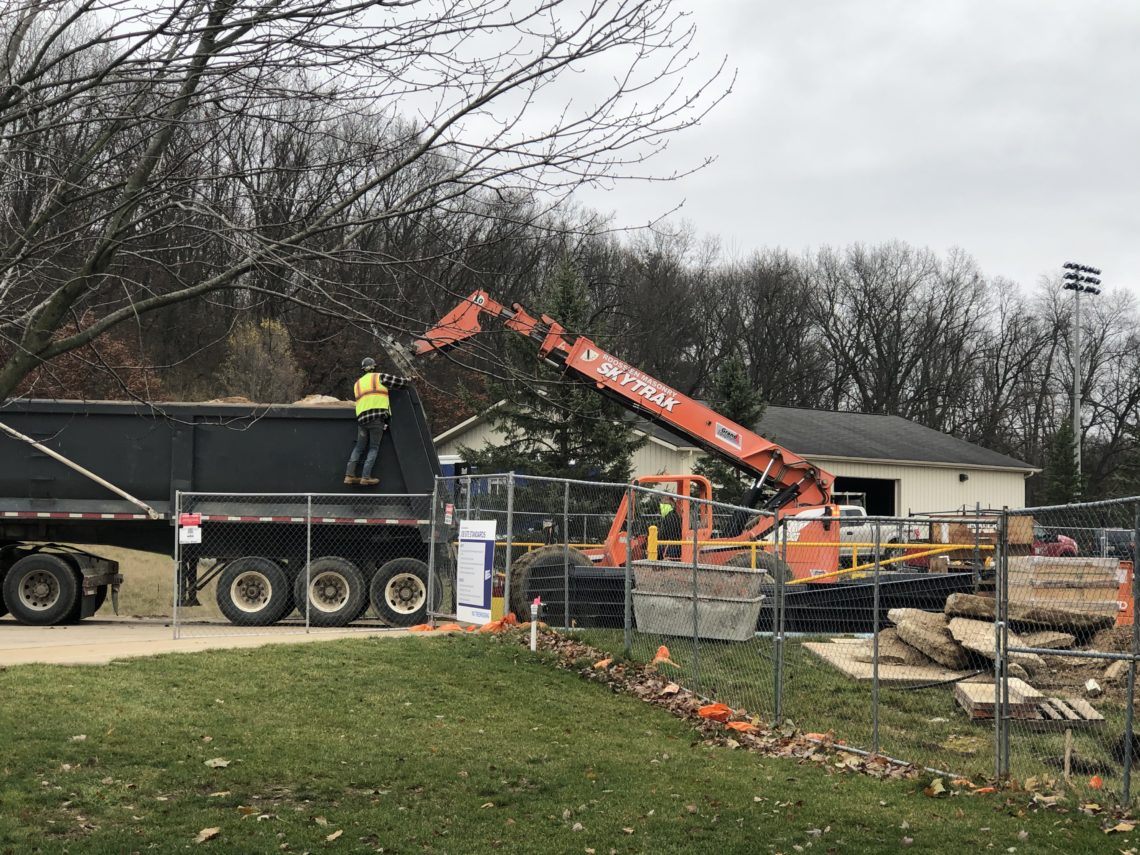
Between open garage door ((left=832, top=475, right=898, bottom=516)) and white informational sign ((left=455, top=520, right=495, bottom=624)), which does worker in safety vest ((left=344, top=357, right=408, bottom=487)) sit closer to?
white informational sign ((left=455, top=520, right=495, bottom=624))

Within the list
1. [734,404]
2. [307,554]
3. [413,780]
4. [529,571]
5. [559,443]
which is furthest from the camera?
[734,404]

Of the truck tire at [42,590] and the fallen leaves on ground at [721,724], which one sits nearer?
the fallen leaves on ground at [721,724]

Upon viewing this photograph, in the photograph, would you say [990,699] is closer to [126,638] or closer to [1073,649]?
[1073,649]

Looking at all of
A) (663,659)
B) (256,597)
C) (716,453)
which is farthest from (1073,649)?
(716,453)

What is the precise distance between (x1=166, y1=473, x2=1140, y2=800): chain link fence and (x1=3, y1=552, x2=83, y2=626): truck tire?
5.20ft

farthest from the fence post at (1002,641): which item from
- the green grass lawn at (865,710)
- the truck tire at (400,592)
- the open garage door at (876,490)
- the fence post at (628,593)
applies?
the open garage door at (876,490)

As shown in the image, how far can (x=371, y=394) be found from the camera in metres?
18.0

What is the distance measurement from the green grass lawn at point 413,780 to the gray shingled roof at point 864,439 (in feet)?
112

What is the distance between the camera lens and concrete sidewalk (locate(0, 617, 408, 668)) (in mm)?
13836

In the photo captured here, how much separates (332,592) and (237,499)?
1893mm

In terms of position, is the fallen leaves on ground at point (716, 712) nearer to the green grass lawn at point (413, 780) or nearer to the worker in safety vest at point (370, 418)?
the green grass lawn at point (413, 780)

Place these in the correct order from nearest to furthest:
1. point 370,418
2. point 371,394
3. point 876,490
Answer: point 371,394
point 370,418
point 876,490

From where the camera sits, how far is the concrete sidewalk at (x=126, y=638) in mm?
13836

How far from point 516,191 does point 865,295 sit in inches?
2896
